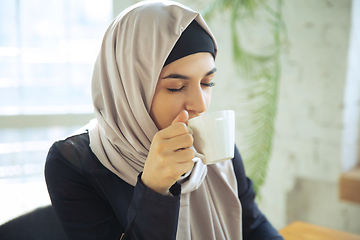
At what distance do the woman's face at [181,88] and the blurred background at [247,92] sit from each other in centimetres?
120

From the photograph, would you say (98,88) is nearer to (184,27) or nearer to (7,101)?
(184,27)

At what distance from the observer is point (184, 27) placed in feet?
2.45

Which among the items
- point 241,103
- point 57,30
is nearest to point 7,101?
point 57,30

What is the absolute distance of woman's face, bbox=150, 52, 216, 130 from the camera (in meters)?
0.74

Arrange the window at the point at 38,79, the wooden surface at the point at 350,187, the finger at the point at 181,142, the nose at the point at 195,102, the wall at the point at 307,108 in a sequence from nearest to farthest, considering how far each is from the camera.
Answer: the finger at the point at 181,142
the nose at the point at 195,102
the window at the point at 38,79
the wooden surface at the point at 350,187
the wall at the point at 307,108

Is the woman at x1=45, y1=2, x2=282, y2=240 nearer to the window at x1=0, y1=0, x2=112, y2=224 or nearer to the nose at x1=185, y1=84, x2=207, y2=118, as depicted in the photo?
the nose at x1=185, y1=84, x2=207, y2=118

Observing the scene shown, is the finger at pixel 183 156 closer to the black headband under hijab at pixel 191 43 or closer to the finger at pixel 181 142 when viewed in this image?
the finger at pixel 181 142

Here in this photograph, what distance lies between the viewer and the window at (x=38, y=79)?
1.62 m

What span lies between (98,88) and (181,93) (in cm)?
28

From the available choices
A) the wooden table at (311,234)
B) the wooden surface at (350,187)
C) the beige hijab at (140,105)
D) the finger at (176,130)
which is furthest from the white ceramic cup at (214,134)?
the wooden surface at (350,187)

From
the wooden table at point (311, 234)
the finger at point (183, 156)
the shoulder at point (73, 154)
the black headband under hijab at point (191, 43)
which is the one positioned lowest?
the wooden table at point (311, 234)

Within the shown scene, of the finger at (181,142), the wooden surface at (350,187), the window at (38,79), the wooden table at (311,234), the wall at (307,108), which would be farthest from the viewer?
the wall at (307,108)

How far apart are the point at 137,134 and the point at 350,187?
155 centimetres

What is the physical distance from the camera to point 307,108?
6.54ft
